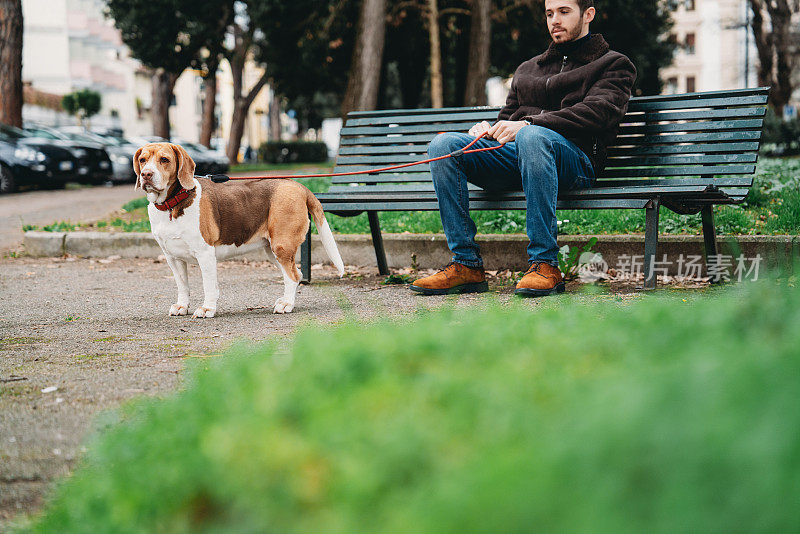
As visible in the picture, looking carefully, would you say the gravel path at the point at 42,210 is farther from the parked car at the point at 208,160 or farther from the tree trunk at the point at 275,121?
the tree trunk at the point at 275,121

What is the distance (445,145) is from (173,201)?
165 centimetres

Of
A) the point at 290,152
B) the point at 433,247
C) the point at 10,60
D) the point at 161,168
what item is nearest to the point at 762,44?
the point at 10,60

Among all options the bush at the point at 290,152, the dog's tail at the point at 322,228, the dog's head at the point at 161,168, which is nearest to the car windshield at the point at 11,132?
the dog's tail at the point at 322,228

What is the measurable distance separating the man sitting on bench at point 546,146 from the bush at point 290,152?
148ft

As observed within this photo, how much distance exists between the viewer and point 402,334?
81.0 inches

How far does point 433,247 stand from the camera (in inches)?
260

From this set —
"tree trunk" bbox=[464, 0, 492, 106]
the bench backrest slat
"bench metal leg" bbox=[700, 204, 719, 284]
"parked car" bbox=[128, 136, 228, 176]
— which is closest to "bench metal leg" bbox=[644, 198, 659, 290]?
the bench backrest slat

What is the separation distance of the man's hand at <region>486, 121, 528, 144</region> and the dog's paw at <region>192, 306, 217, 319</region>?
78.7 inches

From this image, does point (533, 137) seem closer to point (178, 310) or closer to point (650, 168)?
point (650, 168)

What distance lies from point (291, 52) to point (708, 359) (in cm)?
2670

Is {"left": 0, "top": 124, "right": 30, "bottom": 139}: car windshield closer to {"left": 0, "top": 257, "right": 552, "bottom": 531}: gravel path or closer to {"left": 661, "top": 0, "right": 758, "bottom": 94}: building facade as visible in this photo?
{"left": 0, "top": 257, "right": 552, "bottom": 531}: gravel path

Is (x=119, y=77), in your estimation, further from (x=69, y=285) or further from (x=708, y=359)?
(x=708, y=359)

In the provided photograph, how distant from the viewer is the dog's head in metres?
4.52

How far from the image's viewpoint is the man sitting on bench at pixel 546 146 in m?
4.84
